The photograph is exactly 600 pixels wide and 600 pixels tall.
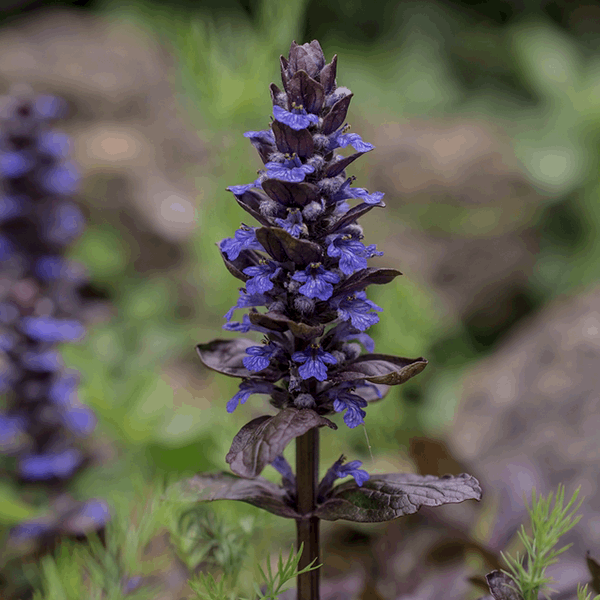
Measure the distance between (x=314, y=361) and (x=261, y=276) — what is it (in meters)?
0.14

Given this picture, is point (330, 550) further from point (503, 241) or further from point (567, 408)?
point (503, 241)

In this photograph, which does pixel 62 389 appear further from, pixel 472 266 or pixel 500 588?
pixel 472 266

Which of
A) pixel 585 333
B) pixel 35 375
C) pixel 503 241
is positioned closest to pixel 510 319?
pixel 503 241

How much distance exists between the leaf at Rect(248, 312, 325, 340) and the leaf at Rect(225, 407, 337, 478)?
0.36 ft

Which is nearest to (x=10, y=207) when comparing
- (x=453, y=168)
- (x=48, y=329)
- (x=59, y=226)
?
(x=59, y=226)

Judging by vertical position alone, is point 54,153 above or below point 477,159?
below

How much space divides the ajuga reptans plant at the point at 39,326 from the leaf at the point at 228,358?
941 mm

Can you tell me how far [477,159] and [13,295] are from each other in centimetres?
259

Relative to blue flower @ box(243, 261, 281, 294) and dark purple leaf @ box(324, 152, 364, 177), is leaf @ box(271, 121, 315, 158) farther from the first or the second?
blue flower @ box(243, 261, 281, 294)

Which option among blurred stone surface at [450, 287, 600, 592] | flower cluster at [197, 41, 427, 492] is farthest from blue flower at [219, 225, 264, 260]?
blurred stone surface at [450, 287, 600, 592]

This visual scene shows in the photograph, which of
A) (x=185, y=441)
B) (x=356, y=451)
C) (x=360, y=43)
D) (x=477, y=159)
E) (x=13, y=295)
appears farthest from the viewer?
(x=360, y=43)

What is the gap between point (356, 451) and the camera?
7.21 ft

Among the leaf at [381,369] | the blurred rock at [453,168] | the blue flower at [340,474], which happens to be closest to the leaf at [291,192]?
the leaf at [381,369]

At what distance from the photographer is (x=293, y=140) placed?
31.6 inches
